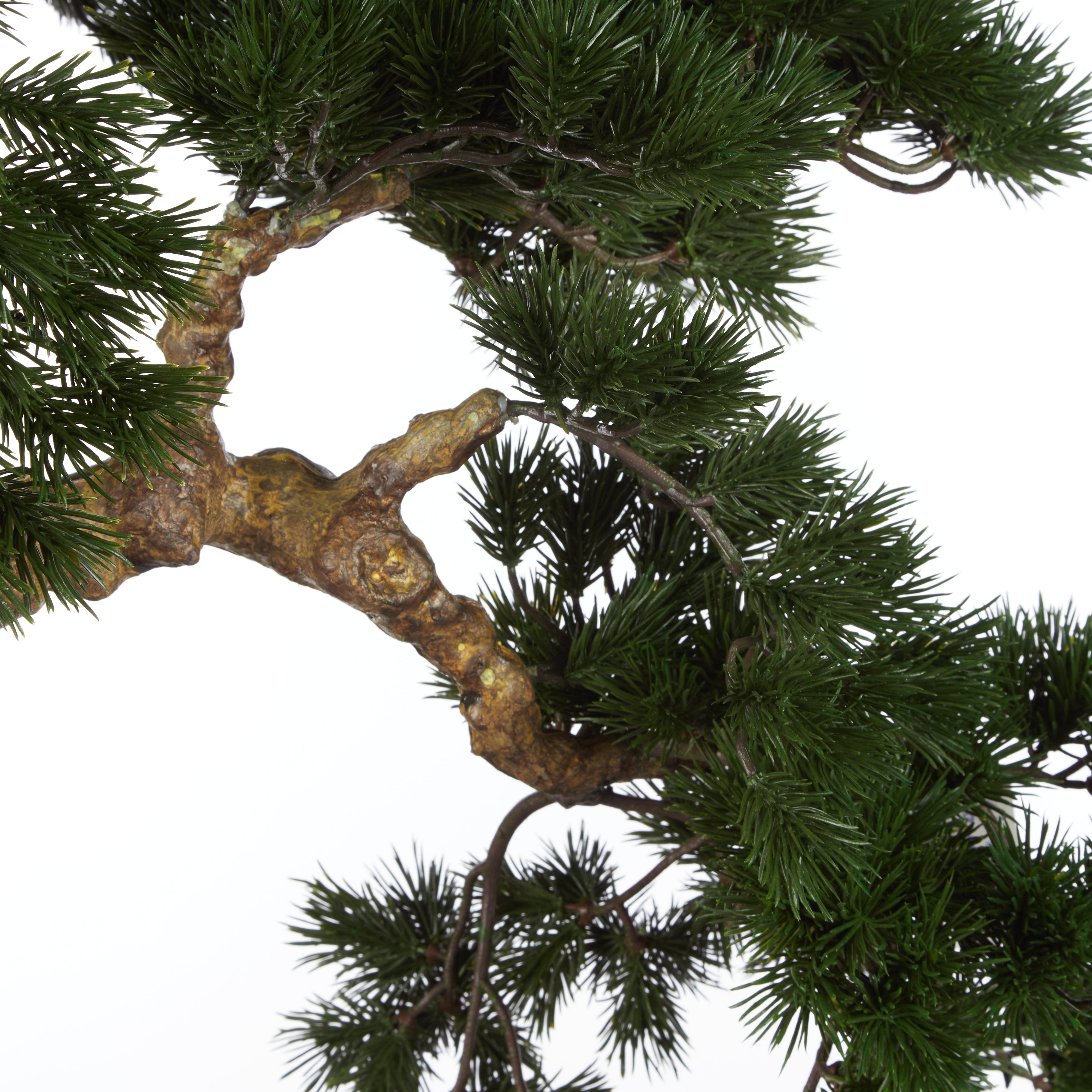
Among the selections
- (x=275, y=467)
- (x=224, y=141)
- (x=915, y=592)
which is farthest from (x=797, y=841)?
(x=224, y=141)

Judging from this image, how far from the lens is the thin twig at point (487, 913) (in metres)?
1.07

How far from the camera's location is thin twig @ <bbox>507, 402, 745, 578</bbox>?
0.80 meters

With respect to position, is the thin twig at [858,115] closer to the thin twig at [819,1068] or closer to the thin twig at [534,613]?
the thin twig at [534,613]

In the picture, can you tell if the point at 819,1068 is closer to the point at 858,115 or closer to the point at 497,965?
the point at 497,965

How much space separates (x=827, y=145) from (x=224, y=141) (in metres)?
0.41

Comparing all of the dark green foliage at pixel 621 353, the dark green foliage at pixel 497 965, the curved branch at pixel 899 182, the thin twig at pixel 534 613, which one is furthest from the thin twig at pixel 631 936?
the curved branch at pixel 899 182

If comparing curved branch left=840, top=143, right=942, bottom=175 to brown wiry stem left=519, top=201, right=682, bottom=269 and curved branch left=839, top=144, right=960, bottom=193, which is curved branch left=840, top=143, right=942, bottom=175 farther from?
brown wiry stem left=519, top=201, right=682, bottom=269

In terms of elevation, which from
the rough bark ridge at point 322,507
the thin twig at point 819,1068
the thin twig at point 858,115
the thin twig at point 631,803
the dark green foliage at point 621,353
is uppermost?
the thin twig at point 858,115

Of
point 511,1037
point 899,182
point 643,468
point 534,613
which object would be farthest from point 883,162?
point 511,1037

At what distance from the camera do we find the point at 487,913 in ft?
3.59

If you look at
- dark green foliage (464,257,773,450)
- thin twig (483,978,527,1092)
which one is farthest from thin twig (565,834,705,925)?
dark green foliage (464,257,773,450)

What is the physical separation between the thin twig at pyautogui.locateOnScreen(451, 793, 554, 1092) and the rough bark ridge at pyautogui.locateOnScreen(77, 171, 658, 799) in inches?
9.0

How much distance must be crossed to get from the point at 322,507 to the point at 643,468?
215 mm

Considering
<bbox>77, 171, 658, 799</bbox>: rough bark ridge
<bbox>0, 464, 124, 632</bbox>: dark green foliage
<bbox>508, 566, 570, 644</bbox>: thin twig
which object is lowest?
<bbox>0, 464, 124, 632</bbox>: dark green foliage
